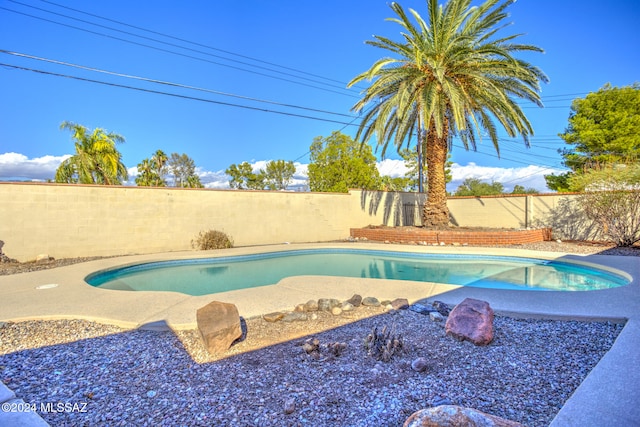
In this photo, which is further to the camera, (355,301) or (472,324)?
(355,301)

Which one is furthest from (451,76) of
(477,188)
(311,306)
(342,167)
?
(477,188)

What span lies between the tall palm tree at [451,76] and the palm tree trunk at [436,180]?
0.04m

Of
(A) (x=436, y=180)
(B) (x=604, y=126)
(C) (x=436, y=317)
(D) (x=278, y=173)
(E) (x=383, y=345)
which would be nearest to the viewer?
(E) (x=383, y=345)

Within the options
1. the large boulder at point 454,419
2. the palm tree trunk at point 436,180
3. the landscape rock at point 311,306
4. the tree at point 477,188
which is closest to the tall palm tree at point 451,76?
the palm tree trunk at point 436,180

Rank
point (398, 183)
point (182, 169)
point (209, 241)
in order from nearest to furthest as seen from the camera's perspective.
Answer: point (209, 241)
point (398, 183)
point (182, 169)

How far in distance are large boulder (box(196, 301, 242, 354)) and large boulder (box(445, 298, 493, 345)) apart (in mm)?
2313

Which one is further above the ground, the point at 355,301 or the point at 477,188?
the point at 477,188

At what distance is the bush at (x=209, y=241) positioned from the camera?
10719 mm

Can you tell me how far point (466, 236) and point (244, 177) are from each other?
99.2 feet

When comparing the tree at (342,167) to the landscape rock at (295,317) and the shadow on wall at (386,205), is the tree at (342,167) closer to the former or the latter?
the shadow on wall at (386,205)

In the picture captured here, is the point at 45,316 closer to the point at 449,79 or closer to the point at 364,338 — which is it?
the point at 364,338

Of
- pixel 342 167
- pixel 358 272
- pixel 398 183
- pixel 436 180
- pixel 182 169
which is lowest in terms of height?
pixel 358 272

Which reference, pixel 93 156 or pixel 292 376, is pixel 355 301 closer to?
A: pixel 292 376

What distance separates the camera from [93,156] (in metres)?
15.8
